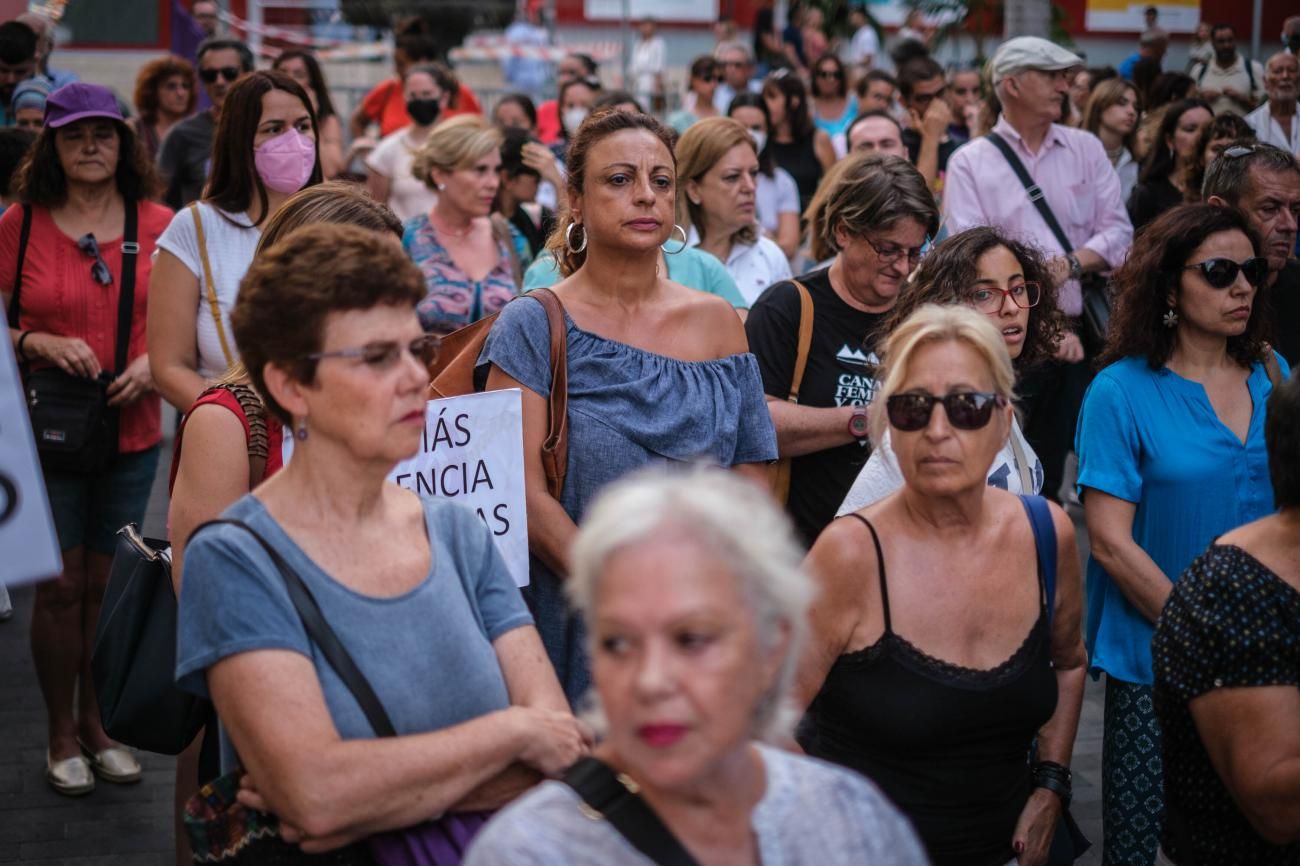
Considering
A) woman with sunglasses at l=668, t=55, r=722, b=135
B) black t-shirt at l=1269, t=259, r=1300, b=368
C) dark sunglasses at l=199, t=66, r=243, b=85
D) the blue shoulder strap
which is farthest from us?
woman with sunglasses at l=668, t=55, r=722, b=135

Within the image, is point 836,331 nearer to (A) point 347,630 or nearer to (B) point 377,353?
(B) point 377,353

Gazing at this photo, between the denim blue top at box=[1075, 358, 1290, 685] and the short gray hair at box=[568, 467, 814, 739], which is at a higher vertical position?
the short gray hair at box=[568, 467, 814, 739]

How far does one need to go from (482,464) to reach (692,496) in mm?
1806

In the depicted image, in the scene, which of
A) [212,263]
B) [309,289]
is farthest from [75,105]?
[309,289]

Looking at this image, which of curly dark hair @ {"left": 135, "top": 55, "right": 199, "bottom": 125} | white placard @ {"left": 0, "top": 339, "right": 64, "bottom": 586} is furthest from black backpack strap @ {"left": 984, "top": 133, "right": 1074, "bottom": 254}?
curly dark hair @ {"left": 135, "top": 55, "right": 199, "bottom": 125}

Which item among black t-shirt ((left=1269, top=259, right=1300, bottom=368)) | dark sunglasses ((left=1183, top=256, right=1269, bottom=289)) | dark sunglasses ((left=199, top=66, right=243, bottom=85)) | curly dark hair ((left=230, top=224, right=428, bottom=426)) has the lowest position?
black t-shirt ((left=1269, top=259, right=1300, bottom=368))

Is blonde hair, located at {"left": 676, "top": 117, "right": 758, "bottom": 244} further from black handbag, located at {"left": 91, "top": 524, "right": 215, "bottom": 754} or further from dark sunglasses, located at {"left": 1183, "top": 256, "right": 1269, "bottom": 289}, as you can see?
black handbag, located at {"left": 91, "top": 524, "right": 215, "bottom": 754}

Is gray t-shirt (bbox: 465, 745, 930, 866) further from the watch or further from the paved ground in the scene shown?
the paved ground

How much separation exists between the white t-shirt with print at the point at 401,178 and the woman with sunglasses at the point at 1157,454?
5.49 m

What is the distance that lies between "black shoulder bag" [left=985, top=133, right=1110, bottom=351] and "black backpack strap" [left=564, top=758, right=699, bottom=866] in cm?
549

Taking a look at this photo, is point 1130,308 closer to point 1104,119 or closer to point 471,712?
point 471,712

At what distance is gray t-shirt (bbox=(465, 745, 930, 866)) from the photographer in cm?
218

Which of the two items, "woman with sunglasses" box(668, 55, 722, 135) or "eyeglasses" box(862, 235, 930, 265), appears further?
"woman with sunglasses" box(668, 55, 722, 135)

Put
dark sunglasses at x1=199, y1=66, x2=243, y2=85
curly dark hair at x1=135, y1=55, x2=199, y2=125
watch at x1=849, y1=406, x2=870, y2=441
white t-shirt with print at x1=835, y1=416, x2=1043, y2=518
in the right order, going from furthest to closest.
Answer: curly dark hair at x1=135, y1=55, x2=199, y2=125, dark sunglasses at x1=199, y1=66, x2=243, y2=85, watch at x1=849, y1=406, x2=870, y2=441, white t-shirt with print at x1=835, y1=416, x2=1043, y2=518
